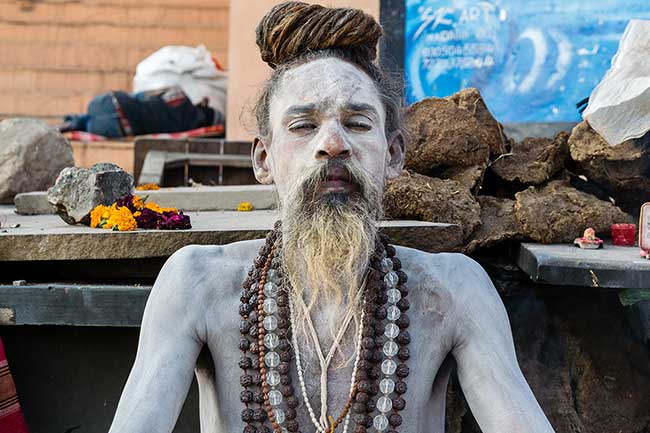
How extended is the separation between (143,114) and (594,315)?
214 inches

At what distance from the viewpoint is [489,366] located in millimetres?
2459

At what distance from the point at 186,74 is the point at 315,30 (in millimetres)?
5967

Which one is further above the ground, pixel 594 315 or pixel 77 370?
pixel 594 315

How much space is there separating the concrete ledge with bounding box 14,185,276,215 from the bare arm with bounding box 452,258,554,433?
2.09 metres

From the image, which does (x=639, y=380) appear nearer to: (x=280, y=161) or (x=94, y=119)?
(x=280, y=161)

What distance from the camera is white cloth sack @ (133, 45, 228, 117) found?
332 inches

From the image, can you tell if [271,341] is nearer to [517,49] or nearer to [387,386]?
[387,386]

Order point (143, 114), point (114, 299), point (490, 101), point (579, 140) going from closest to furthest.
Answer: point (114, 299)
point (579, 140)
point (490, 101)
point (143, 114)

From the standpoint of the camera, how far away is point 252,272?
2645 millimetres

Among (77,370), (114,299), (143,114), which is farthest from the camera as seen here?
(143,114)

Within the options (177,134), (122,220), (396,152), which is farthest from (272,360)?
(177,134)

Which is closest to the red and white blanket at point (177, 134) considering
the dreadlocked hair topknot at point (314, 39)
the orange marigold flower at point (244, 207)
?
the orange marigold flower at point (244, 207)

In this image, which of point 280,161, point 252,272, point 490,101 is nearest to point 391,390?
point 252,272

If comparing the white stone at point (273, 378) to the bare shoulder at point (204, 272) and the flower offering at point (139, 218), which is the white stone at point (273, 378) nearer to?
the bare shoulder at point (204, 272)
